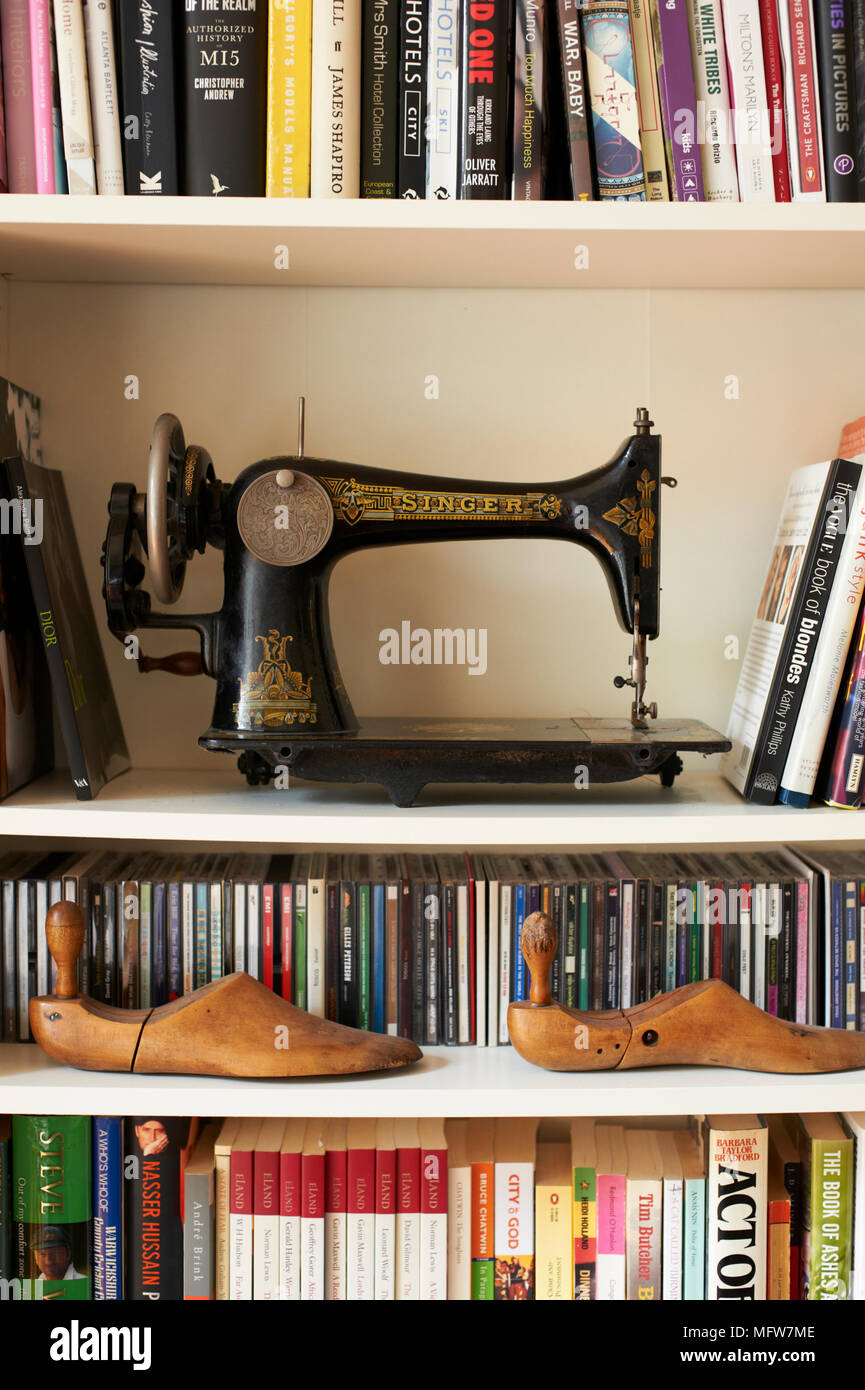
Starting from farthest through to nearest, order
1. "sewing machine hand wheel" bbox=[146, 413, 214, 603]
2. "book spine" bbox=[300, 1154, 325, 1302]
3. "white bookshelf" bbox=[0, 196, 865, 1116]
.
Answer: "white bookshelf" bbox=[0, 196, 865, 1116] → "book spine" bbox=[300, 1154, 325, 1302] → "sewing machine hand wheel" bbox=[146, 413, 214, 603]

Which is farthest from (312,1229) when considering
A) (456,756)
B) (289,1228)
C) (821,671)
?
(821,671)

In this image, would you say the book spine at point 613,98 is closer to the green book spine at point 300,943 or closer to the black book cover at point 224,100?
the black book cover at point 224,100

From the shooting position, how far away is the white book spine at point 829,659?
3.33 feet

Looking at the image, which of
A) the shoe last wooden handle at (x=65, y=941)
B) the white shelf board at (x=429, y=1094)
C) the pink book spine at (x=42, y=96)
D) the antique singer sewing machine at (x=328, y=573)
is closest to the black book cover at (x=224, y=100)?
the pink book spine at (x=42, y=96)

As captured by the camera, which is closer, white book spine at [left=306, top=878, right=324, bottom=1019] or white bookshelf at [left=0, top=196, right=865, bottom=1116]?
white book spine at [left=306, top=878, right=324, bottom=1019]

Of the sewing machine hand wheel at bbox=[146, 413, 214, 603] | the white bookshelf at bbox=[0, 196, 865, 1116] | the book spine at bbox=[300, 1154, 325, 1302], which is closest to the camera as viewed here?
the sewing machine hand wheel at bbox=[146, 413, 214, 603]

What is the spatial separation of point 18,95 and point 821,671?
89cm

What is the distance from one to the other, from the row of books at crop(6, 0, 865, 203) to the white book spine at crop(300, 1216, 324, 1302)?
955 millimetres

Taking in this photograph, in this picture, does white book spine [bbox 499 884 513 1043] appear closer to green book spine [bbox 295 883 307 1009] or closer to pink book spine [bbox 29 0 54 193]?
green book spine [bbox 295 883 307 1009]

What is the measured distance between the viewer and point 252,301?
3.99ft

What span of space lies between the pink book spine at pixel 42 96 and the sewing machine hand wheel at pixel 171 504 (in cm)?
24

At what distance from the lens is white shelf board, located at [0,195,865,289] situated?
3.18 ft

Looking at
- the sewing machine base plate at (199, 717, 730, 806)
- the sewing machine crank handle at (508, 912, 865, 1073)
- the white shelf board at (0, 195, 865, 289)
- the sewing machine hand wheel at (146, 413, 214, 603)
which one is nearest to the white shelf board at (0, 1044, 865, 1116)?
the sewing machine crank handle at (508, 912, 865, 1073)
